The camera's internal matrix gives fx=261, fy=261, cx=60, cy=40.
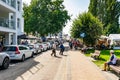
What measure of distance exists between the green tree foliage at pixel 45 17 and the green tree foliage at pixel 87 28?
52.7ft

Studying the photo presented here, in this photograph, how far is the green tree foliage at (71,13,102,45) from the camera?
4400 cm

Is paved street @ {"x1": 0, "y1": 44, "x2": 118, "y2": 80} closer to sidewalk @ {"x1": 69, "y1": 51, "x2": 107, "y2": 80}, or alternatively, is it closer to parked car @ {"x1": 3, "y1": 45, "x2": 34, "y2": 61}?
sidewalk @ {"x1": 69, "y1": 51, "x2": 107, "y2": 80}

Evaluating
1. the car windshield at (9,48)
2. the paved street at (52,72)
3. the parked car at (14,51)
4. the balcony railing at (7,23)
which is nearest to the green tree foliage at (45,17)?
the balcony railing at (7,23)

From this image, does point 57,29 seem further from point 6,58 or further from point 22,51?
point 6,58

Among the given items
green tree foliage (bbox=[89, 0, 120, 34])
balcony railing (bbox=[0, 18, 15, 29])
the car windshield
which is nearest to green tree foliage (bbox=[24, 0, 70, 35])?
green tree foliage (bbox=[89, 0, 120, 34])

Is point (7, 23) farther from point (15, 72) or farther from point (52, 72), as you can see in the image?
point (52, 72)

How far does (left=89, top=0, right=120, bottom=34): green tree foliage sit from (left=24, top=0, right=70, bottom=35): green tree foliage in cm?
1445

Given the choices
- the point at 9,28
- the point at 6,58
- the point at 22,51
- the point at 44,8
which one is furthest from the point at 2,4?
the point at 44,8

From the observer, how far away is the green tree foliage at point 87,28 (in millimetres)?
44000

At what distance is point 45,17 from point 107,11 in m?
21.2

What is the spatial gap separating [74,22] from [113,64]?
29.2 m

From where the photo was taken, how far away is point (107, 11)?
7312 cm

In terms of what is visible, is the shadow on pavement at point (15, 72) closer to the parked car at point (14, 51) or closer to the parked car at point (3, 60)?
the parked car at point (3, 60)

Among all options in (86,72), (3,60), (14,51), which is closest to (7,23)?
(14,51)
